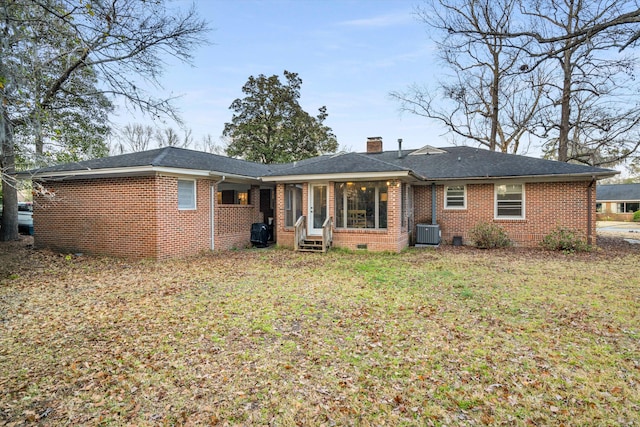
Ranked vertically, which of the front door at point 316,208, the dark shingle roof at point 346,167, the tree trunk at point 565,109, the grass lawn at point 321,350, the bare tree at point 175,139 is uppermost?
the bare tree at point 175,139

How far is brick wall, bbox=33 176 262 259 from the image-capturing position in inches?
388

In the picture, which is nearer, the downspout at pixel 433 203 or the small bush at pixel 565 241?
the small bush at pixel 565 241

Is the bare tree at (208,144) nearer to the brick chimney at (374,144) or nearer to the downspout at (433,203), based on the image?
the brick chimney at (374,144)

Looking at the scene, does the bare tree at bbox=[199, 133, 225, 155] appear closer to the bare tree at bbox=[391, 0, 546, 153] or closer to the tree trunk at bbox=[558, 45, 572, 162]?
the bare tree at bbox=[391, 0, 546, 153]

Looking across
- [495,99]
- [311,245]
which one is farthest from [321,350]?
[495,99]

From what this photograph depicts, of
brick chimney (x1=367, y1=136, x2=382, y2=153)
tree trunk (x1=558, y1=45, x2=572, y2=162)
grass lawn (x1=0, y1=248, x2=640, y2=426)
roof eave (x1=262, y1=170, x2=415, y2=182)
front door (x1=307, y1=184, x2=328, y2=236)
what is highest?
tree trunk (x1=558, y1=45, x2=572, y2=162)

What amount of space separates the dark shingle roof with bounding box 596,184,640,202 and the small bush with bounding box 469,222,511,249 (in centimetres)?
3192

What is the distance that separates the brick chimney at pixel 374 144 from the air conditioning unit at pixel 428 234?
625 cm

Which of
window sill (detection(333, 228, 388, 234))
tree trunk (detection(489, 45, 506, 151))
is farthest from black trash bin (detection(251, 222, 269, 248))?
tree trunk (detection(489, 45, 506, 151))

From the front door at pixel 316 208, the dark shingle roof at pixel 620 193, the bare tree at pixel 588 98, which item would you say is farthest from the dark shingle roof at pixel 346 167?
the dark shingle roof at pixel 620 193

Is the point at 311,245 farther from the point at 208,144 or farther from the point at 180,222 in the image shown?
the point at 208,144

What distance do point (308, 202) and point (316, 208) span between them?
0.37m

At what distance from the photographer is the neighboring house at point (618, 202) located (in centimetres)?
3347

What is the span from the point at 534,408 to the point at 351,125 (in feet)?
98.2
